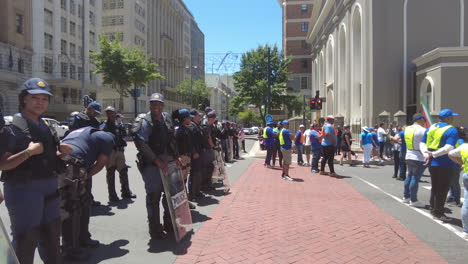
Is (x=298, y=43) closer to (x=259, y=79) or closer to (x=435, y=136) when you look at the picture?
(x=259, y=79)

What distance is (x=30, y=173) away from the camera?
127 inches

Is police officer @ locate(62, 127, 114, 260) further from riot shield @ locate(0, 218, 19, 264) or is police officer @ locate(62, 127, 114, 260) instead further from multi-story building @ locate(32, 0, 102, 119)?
multi-story building @ locate(32, 0, 102, 119)

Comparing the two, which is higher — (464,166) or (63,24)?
(63,24)

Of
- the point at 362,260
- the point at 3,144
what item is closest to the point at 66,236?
the point at 3,144

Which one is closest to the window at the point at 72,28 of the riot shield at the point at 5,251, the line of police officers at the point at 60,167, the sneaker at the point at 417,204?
the line of police officers at the point at 60,167

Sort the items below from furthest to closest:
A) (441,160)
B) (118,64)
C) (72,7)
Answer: (72,7) < (118,64) < (441,160)

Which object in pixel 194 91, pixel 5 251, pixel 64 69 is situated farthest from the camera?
pixel 194 91

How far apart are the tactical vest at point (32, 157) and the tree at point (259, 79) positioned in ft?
132

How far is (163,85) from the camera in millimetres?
71438

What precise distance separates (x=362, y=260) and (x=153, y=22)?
228ft

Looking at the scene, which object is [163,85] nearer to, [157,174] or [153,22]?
[153,22]

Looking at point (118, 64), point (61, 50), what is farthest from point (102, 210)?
point (61, 50)

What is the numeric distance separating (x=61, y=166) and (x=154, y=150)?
162cm

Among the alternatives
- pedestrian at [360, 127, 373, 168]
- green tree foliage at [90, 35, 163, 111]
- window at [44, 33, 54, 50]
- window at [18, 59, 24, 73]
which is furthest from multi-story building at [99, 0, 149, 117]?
pedestrian at [360, 127, 373, 168]
